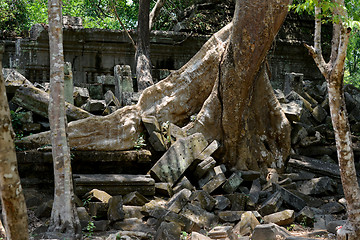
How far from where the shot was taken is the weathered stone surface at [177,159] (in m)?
6.84

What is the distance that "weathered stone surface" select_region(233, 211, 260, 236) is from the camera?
17.4ft

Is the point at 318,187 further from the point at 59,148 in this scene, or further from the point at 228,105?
the point at 59,148

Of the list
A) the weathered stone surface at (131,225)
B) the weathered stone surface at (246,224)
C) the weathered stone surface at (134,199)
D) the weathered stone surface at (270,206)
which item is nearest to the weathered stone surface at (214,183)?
the weathered stone surface at (270,206)

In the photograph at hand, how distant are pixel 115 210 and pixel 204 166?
78.2 inches

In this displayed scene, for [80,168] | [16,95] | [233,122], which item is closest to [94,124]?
[80,168]

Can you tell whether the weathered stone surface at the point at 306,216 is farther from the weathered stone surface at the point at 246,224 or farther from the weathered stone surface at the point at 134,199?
the weathered stone surface at the point at 134,199

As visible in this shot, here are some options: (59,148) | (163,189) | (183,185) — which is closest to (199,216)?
(163,189)

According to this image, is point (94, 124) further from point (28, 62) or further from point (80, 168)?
point (28, 62)

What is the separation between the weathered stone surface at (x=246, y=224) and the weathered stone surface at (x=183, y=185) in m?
1.42

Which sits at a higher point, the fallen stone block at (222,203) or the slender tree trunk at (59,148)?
the slender tree trunk at (59,148)

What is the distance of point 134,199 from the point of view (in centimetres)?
597

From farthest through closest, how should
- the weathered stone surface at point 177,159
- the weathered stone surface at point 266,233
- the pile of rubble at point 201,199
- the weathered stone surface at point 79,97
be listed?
the weathered stone surface at point 79,97
the weathered stone surface at point 177,159
the pile of rubble at point 201,199
the weathered stone surface at point 266,233

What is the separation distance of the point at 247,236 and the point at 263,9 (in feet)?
11.4

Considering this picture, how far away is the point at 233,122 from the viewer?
295 inches
